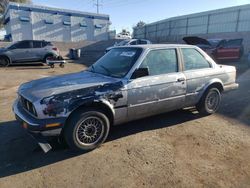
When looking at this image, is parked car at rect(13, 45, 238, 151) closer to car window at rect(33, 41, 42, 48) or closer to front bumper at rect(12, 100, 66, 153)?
front bumper at rect(12, 100, 66, 153)

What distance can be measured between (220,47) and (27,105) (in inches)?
512

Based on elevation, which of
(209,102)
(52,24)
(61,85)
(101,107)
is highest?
(52,24)

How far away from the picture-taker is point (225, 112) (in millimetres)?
5793

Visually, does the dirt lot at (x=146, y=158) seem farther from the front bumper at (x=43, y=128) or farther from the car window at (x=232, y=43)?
the car window at (x=232, y=43)

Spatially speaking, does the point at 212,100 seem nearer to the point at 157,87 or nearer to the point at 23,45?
the point at 157,87

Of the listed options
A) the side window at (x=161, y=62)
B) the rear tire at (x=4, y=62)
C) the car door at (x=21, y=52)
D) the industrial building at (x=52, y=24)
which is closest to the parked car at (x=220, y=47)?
the side window at (x=161, y=62)

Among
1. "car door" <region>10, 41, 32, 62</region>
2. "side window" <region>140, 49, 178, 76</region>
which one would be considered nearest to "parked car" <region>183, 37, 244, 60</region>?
"side window" <region>140, 49, 178, 76</region>

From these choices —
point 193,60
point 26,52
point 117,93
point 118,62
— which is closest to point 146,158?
point 117,93

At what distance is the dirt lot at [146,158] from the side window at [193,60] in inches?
47.4

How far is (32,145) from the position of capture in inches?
159

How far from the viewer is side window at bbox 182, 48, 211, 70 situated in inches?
195

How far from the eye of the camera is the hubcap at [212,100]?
5425 mm

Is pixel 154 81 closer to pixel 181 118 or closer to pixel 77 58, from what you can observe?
pixel 181 118

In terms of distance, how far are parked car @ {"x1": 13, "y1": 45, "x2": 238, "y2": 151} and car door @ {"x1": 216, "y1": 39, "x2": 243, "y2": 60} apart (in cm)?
935
